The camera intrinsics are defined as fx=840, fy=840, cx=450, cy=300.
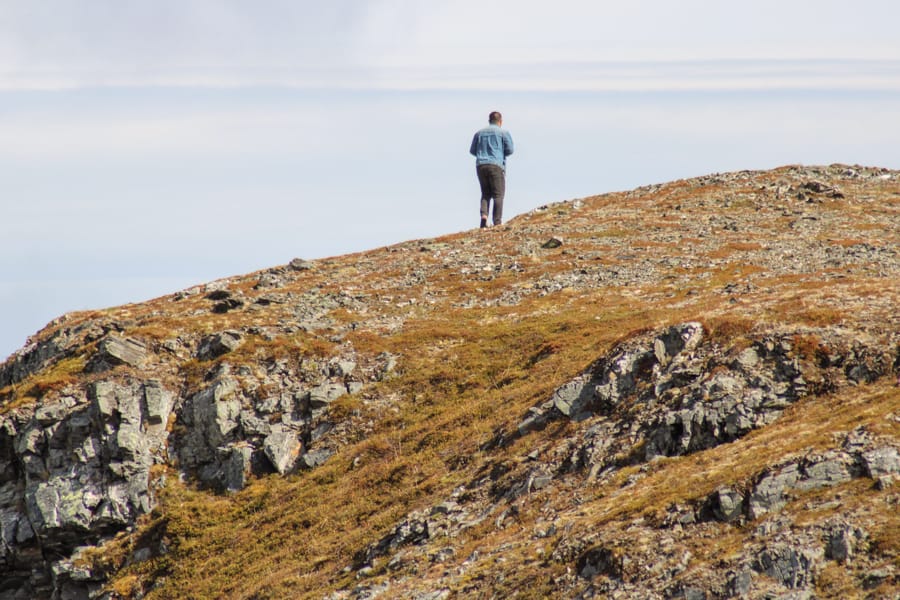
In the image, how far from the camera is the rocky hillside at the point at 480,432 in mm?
17016

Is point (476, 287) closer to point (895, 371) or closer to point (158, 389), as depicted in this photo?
point (158, 389)

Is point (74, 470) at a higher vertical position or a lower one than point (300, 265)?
lower

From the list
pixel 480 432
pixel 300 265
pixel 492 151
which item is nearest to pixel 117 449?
pixel 480 432

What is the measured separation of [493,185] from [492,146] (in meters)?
2.62

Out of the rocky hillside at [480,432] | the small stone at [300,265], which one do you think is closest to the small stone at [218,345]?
the rocky hillside at [480,432]

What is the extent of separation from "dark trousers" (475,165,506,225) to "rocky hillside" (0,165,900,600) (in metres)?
5.30

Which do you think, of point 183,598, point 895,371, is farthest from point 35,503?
point 895,371

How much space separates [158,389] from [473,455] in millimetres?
13499

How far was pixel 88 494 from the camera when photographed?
95.2 feet

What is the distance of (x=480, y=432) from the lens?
27578 millimetres

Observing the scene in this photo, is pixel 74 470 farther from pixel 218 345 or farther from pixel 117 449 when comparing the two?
pixel 218 345

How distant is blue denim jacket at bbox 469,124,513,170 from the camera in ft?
160

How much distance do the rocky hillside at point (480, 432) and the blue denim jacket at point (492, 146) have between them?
6.08 m

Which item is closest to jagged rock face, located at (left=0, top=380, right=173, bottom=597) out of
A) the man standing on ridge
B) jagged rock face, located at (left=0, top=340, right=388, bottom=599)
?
jagged rock face, located at (left=0, top=340, right=388, bottom=599)
